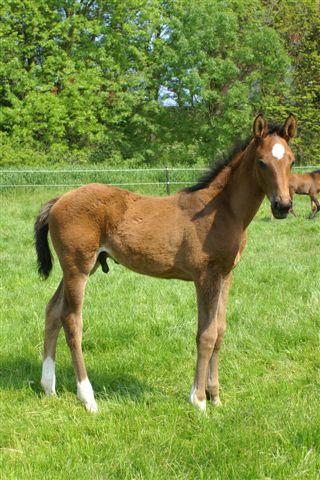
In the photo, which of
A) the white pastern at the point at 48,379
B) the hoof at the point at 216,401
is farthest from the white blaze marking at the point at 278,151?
the white pastern at the point at 48,379

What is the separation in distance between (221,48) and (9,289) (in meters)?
20.3

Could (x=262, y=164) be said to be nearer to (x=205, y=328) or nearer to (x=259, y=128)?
(x=259, y=128)

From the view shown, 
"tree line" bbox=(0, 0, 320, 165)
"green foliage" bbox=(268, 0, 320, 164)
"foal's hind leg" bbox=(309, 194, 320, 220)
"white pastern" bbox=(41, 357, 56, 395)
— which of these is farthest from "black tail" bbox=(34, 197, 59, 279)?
"green foliage" bbox=(268, 0, 320, 164)

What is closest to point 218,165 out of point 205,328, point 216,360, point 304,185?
point 205,328

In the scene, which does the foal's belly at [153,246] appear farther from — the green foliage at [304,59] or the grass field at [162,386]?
the green foliage at [304,59]

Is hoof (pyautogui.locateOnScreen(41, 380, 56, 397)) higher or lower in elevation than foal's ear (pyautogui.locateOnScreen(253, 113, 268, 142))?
lower

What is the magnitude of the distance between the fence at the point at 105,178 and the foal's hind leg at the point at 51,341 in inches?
449

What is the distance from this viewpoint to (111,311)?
17.6 feet

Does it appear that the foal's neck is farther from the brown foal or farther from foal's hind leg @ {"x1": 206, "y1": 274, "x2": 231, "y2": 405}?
foal's hind leg @ {"x1": 206, "y1": 274, "x2": 231, "y2": 405}

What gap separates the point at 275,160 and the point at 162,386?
1.89 meters

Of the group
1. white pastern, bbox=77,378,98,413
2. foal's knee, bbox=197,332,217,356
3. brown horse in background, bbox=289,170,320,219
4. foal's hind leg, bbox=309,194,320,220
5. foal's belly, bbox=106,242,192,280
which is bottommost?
foal's hind leg, bbox=309,194,320,220

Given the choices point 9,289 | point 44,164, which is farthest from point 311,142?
point 9,289

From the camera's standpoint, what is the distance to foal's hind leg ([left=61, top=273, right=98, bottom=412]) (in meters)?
3.79

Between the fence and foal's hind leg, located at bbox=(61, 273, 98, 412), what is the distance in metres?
11.7
